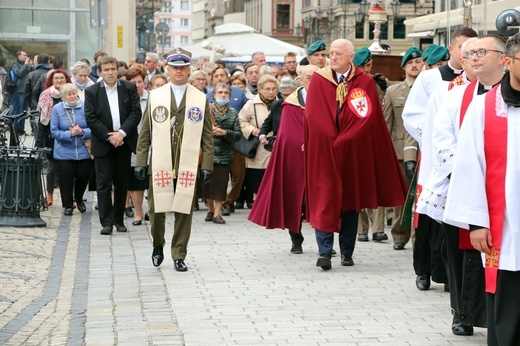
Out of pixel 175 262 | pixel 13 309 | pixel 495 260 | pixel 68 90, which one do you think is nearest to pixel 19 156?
pixel 68 90

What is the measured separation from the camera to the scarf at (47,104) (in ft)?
52.4

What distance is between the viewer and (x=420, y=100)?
10.2m

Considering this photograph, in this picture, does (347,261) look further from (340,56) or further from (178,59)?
(178,59)

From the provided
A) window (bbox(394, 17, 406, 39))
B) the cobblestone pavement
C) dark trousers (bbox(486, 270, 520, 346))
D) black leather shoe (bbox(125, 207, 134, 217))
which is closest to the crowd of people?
dark trousers (bbox(486, 270, 520, 346))

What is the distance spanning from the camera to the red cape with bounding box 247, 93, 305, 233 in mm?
11906

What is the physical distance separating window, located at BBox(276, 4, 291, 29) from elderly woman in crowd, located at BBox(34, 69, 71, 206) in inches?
3659

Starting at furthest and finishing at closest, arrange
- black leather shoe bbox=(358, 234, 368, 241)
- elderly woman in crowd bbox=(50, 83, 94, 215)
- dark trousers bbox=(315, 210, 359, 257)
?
elderly woman in crowd bbox=(50, 83, 94, 215), black leather shoe bbox=(358, 234, 368, 241), dark trousers bbox=(315, 210, 359, 257)

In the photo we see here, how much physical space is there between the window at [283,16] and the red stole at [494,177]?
10289cm

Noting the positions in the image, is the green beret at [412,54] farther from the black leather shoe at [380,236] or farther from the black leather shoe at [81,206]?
the black leather shoe at [81,206]

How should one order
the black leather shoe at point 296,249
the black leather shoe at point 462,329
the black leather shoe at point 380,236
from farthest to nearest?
the black leather shoe at point 380,236
the black leather shoe at point 296,249
the black leather shoe at point 462,329

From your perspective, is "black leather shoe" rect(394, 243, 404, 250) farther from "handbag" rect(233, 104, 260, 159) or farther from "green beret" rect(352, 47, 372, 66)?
"handbag" rect(233, 104, 260, 159)

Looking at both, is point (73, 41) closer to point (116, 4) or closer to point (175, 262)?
point (116, 4)

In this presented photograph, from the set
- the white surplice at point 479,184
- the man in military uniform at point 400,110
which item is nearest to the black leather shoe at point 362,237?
the man in military uniform at point 400,110

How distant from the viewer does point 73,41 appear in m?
30.3
